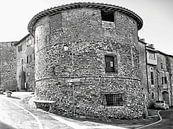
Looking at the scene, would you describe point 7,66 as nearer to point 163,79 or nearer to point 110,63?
point 110,63

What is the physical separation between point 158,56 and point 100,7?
21.0m

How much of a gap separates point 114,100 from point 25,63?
2208 centimetres

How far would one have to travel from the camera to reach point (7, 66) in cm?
3738

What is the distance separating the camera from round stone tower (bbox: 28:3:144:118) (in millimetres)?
16000

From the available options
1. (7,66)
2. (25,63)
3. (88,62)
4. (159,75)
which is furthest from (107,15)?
(7,66)

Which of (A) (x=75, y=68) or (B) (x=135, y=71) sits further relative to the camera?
(B) (x=135, y=71)

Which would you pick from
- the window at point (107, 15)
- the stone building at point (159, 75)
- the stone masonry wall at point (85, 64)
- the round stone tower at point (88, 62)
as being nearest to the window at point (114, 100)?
the round stone tower at point (88, 62)

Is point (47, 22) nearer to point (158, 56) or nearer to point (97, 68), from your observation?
point (97, 68)

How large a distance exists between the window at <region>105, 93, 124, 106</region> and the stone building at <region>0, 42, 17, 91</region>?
24.4 m

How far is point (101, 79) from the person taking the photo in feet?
53.5

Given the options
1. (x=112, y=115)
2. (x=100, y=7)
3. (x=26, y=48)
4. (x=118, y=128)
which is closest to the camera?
(x=118, y=128)

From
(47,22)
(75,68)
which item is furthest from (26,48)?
(75,68)

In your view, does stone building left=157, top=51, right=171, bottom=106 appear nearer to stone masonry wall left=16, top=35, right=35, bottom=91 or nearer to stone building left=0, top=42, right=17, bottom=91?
stone masonry wall left=16, top=35, right=35, bottom=91

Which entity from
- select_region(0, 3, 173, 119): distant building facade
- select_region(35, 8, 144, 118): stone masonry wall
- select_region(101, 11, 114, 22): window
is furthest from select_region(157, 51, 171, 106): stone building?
select_region(101, 11, 114, 22): window
